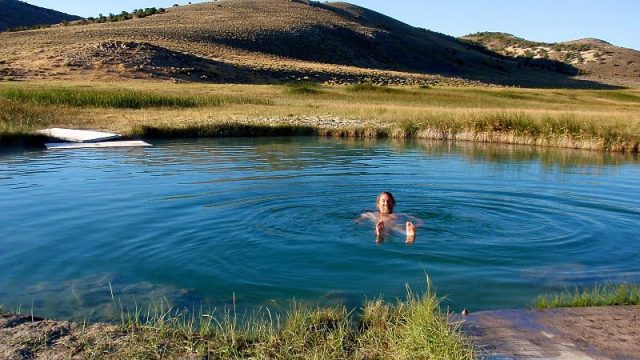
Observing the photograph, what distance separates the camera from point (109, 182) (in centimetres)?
1445

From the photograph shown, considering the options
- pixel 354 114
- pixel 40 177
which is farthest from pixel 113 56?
pixel 40 177

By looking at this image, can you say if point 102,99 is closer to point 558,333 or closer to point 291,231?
Result: point 291,231

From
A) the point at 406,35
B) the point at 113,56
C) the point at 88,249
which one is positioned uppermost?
the point at 406,35

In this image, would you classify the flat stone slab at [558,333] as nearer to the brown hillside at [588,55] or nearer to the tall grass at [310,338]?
the tall grass at [310,338]

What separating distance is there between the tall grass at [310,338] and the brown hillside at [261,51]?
1972 inches

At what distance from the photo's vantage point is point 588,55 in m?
138

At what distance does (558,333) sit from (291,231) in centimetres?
545

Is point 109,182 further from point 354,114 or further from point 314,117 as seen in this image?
point 354,114

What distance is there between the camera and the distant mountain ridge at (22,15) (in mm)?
129375

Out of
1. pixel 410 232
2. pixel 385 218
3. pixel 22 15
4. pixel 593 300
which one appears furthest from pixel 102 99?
pixel 22 15

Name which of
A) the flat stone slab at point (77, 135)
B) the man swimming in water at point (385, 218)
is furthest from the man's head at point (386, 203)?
the flat stone slab at point (77, 135)

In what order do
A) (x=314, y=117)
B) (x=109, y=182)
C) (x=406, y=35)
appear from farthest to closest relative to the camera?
(x=406, y=35), (x=314, y=117), (x=109, y=182)

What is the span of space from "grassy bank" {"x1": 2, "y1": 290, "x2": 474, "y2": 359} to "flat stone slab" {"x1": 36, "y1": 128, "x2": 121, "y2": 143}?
16.6 meters

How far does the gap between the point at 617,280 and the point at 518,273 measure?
119 cm
